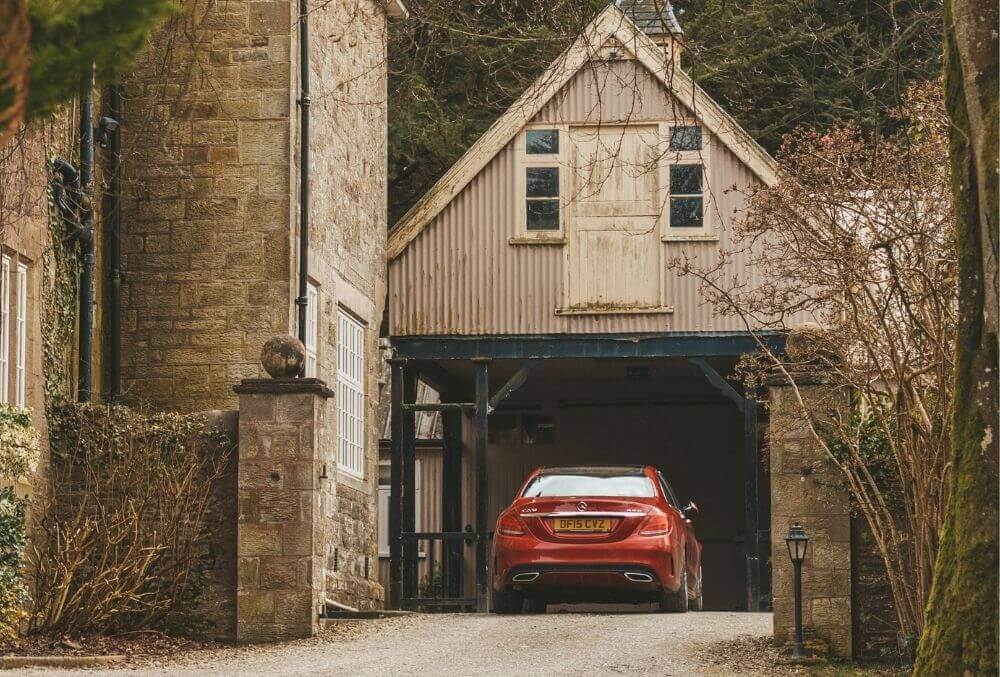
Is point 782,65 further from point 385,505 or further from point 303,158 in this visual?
point 303,158

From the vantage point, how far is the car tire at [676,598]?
16.5 meters

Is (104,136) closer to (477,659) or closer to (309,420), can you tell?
(309,420)

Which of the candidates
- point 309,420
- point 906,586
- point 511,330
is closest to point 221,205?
point 309,420

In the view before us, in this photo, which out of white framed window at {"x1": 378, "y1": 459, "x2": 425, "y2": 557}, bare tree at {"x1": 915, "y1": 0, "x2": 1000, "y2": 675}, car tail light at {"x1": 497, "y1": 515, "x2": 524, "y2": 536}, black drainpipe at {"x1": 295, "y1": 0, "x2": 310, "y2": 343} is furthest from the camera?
white framed window at {"x1": 378, "y1": 459, "x2": 425, "y2": 557}

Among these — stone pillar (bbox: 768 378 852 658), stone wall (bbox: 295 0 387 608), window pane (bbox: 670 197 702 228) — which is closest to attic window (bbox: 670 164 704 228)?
window pane (bbox: 670 197 702 228)

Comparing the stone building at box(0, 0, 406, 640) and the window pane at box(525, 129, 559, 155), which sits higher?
the window pane at box(525, 129, 559, 155)

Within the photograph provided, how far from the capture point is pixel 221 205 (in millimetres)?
17844

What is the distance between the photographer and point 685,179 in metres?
22.5

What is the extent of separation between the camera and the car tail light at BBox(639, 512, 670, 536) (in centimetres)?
1602

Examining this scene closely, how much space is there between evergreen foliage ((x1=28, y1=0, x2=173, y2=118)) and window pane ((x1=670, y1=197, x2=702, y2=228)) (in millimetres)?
17412

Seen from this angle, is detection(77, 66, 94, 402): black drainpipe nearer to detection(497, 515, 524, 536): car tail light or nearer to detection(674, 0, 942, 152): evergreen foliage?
detection(497, 515, 524, 536): car tail light

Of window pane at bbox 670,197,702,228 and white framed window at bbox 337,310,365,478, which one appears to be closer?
white framed window at bbox 337,310,365,478

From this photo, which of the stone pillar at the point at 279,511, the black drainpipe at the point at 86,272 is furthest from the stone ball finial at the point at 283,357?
the black drainpipe at the point at 86,272

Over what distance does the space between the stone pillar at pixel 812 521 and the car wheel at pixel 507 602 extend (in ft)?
12.8
